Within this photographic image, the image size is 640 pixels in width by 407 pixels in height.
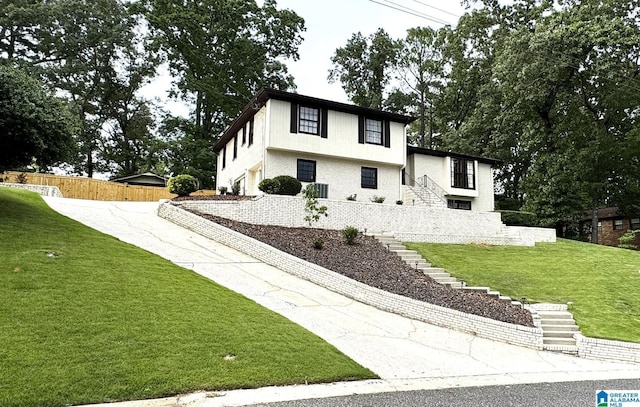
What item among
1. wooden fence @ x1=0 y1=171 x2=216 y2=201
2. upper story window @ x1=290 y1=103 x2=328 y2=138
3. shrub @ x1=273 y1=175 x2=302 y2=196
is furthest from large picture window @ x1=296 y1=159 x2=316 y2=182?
wooden fence @ x1=0 y1=171 x2=216 y2=201

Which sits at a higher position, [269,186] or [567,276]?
[269,186]

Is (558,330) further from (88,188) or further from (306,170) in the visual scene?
(88,188)

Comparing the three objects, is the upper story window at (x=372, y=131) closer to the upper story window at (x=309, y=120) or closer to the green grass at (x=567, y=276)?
the upper story window at (x=309, y=120)

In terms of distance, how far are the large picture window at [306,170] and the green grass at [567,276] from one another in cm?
608

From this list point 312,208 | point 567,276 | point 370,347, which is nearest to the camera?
point 370,347

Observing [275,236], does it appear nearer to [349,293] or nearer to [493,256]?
[349,293]

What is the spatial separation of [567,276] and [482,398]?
33.5 ft

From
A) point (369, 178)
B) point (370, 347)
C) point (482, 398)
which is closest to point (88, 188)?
point (369, 178)

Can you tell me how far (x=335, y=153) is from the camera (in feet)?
66.0

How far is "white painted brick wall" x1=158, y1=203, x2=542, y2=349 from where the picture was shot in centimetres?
902

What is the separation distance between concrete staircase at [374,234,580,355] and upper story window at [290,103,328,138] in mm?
8206

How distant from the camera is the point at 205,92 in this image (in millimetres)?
33062

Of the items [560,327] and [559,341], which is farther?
[560,327]

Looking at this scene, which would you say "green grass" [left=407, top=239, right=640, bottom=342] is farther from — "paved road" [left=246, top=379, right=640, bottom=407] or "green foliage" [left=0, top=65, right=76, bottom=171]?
"green foliage" [left=0, top=65, right=76, bottom=171]
